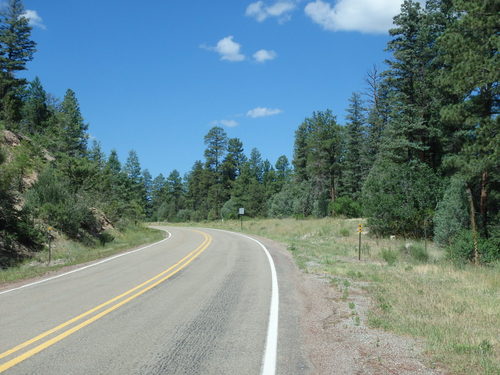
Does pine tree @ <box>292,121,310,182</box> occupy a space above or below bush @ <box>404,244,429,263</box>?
above

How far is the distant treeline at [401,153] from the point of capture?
18.3 m

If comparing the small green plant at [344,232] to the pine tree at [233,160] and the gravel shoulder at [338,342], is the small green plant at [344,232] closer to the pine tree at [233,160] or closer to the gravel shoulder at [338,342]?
the gravel shoulder at [338,342]

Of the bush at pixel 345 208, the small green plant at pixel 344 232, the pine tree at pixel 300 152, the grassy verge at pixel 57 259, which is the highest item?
the pine tree at pixel 300 152

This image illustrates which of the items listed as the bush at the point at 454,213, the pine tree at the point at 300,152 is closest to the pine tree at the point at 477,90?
the bush at the point at 454,213

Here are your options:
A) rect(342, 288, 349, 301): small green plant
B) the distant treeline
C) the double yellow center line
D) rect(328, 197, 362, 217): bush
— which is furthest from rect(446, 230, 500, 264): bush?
rect(328, 197, 362, 217): bush

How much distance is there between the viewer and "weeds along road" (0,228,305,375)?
16.0 feet

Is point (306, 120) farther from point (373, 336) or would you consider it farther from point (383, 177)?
point (373, 336)

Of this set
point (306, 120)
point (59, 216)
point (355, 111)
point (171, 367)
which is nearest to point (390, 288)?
point (171, 367)

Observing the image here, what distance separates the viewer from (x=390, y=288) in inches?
396

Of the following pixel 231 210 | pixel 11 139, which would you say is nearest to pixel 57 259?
pixel 11 139

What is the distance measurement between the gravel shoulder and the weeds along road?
7 cm

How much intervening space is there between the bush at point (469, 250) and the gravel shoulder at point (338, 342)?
1127cm

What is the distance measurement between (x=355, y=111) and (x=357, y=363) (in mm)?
58893

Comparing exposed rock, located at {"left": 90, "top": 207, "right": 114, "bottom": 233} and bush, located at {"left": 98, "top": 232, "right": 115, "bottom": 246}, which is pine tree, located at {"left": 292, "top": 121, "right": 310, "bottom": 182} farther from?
bush, located at {"left": 98, "top": 232, "right": 115, "bottom": 246}
